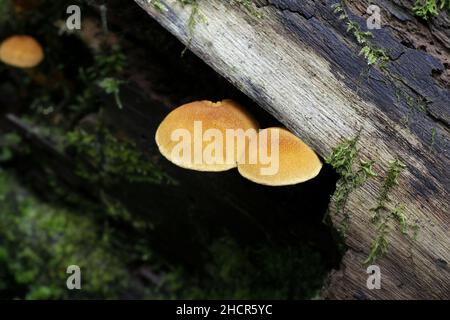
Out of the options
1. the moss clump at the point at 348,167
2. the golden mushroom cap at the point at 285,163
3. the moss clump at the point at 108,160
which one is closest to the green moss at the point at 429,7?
the moss clump at the point at 348,167

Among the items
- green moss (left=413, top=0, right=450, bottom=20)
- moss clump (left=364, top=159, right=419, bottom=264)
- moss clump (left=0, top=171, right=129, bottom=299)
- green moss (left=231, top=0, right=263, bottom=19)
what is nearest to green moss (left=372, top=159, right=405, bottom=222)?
moss clump (left=364, top=159, right=419, bottom=264)

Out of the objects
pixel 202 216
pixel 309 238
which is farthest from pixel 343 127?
pixel 202 216

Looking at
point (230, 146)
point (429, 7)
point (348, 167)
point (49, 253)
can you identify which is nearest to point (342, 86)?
point (348, 167)

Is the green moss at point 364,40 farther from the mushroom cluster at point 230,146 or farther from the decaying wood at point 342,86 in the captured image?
the mushroom cluster at point 230,146

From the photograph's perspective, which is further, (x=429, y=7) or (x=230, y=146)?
(x=230, y=146)

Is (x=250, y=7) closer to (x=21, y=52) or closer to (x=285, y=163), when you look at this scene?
(x=285, y=163)

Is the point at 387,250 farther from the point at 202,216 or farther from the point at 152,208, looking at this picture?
the point at 152,208
